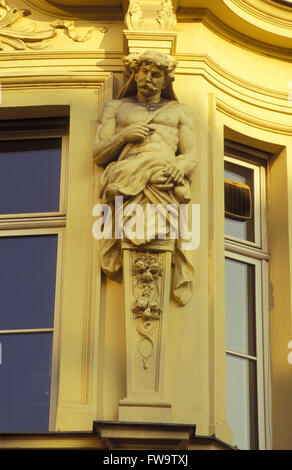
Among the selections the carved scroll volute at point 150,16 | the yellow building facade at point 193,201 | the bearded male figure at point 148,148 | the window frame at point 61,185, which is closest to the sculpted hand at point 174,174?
the bearded male figure at point 148,148

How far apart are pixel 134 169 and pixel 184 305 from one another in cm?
95

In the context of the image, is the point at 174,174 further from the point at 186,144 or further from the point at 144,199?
the point at 186,144

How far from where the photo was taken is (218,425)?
934 centimetres

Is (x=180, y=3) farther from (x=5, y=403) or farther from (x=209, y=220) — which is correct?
(x=5, y=403)

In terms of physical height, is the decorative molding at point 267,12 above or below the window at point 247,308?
above

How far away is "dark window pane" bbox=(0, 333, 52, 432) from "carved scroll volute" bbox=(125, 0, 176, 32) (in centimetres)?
226

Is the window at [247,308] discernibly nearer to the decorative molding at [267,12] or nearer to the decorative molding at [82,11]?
the decorative molding at [267,12]

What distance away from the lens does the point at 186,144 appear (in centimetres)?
989

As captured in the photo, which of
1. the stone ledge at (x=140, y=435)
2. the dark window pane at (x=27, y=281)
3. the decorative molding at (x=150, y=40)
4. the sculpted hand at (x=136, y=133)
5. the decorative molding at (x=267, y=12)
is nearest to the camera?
the stone ledge at (x=140, y=435)

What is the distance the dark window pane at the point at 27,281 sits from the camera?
992 centimetres

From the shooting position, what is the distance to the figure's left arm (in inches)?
385

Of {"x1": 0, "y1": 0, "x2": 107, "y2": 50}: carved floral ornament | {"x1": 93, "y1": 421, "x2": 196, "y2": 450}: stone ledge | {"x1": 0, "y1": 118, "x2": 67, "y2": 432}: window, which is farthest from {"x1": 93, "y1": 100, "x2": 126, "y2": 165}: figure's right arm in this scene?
{"x1": 93, "y1": 421, "x2": 196, "y2": 450}: stone ledge

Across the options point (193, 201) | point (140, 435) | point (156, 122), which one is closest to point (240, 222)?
point (193, 201)
